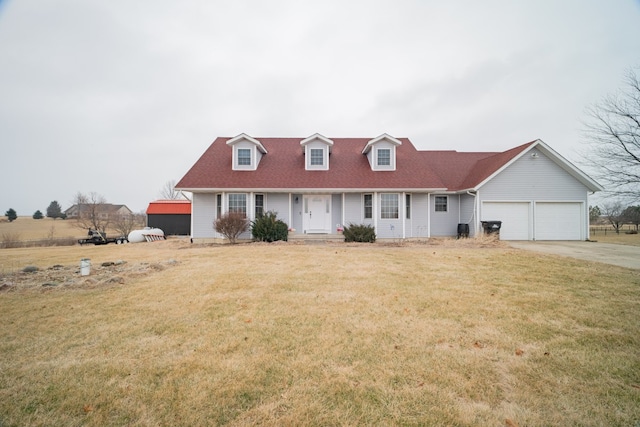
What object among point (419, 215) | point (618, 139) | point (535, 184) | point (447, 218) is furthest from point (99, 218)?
point (618, 139)

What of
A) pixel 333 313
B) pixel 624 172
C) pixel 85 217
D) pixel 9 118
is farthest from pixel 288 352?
pixel 85 217

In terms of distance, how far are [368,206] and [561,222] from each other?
11.8 meters

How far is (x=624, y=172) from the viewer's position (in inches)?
576

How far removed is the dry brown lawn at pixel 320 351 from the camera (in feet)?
8.04

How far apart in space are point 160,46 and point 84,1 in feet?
24.5

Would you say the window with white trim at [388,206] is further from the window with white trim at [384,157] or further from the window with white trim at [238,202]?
the window with white trim at [238,202]

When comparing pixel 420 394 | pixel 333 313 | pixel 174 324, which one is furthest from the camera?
pixel 333 313

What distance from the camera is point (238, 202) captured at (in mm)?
16312

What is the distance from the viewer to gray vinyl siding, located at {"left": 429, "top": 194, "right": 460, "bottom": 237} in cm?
1841

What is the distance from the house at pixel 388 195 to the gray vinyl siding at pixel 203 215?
6cm

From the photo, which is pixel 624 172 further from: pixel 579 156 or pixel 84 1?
pixel 84 1

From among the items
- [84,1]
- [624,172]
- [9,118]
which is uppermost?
[84,1]

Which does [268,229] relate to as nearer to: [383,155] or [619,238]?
[383,155]

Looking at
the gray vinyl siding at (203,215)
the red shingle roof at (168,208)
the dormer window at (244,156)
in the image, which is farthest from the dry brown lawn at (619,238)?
the red shingle roof at (168,208)
